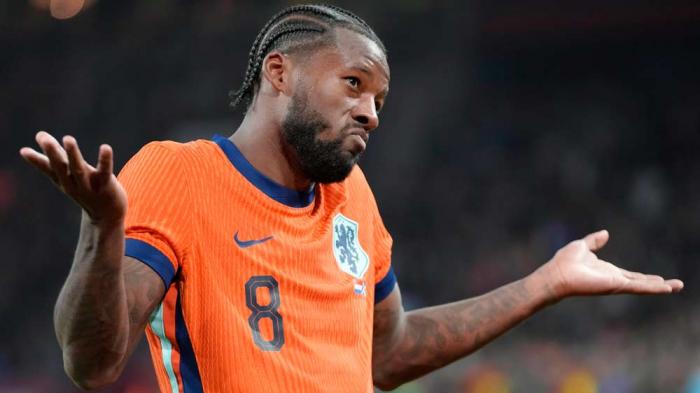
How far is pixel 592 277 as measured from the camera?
2.89 metres

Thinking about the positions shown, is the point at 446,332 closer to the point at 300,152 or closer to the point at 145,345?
the point at 300,152

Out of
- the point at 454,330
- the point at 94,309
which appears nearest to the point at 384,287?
the point at 454,330

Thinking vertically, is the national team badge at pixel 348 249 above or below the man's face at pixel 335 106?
below

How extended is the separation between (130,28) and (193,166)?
1010cm

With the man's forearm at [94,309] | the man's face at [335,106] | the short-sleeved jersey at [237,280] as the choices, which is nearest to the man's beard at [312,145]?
the man's face at [335,106]

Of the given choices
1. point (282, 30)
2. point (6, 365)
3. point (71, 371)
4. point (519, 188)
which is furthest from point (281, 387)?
point (519, 188)

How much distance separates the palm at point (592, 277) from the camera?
2.82 m

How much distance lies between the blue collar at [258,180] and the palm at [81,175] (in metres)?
0.66

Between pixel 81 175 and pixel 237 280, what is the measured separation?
640 mm

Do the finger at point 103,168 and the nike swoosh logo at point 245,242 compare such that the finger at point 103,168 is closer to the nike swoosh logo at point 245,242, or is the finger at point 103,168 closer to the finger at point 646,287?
the nike swoosh logo at point 245,242

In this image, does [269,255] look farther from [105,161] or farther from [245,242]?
[105,161]

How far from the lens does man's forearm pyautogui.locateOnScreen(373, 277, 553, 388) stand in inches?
118

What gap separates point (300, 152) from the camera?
102 inches

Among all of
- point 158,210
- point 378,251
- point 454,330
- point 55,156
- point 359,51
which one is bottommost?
point 454,330
